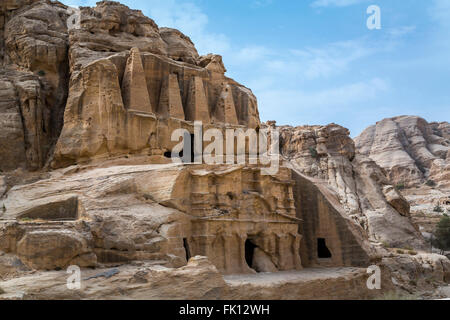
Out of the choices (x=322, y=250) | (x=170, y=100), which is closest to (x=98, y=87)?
(x=170, y=100)

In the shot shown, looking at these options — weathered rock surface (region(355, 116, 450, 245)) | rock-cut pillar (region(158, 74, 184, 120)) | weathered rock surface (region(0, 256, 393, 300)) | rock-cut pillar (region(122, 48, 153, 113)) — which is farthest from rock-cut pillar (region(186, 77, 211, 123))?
weathered rock surface (region(355, 116, 450, 245))

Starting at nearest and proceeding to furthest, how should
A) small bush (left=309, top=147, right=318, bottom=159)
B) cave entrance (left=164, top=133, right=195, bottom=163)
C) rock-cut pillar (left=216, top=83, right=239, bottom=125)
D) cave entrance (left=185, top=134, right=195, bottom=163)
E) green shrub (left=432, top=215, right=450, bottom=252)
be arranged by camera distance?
cave entrance (left=164, top=133, right=195, bottom=163) → cave entrance (left=185, top=134, right=195, bottom=163) → rock-cut pillar (left=216, top=83, right=239, bottom=125) → green shrub (left=432, top=215, right=450, bottom=252) → small bush (left=309, top=147, right=318, bottom=159)

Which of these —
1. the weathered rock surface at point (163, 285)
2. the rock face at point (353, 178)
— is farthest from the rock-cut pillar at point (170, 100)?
the rock face at point (353, 178)

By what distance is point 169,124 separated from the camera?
34625mm

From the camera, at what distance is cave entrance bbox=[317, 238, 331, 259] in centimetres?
3317

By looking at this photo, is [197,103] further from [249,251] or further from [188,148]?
[249,251]

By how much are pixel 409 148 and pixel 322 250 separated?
79962 mm

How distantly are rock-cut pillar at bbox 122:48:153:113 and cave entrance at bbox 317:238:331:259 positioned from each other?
51.2ft

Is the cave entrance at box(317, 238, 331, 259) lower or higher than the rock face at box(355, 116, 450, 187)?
lower

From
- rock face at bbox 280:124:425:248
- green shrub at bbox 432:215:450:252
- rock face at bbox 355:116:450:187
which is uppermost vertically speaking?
rock face at bbox 355:116:450:187

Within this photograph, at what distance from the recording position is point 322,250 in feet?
110

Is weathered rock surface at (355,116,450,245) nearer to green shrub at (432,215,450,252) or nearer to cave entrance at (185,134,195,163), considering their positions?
green shrub at (432,215,450,252)

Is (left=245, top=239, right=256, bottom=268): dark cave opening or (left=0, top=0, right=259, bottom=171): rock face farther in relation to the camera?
(left=0, top=0, right=259, bottom=171): rock face
